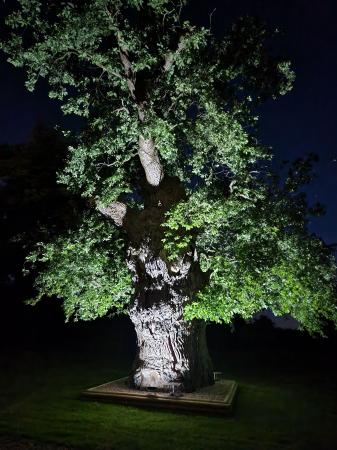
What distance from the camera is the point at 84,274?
11.0 meters

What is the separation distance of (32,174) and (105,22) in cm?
1051

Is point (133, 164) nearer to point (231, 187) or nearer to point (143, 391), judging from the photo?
point (231, 187)

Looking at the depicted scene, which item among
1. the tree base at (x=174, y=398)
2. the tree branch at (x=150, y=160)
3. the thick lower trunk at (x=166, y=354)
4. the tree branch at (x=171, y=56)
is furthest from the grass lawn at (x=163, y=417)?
the tree branch at (x=171, y=56)

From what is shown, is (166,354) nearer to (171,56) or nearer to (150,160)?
(150,160)

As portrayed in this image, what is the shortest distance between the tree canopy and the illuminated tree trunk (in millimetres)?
442

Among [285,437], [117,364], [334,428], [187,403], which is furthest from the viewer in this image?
[117,364]

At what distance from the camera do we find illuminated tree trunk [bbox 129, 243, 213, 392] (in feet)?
33.8

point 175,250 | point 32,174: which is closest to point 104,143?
point 175,250

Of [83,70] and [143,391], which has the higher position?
[83,70]

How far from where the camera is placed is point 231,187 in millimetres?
10984

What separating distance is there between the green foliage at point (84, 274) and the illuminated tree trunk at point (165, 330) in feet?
1.99

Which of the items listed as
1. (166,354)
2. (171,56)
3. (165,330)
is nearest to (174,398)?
(166,354)

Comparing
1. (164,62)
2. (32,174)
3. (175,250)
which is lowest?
(175,250)

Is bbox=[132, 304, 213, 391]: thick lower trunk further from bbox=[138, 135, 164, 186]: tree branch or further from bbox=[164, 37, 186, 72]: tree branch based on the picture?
bbox=[164, 37, 186, 72]: tree branch
